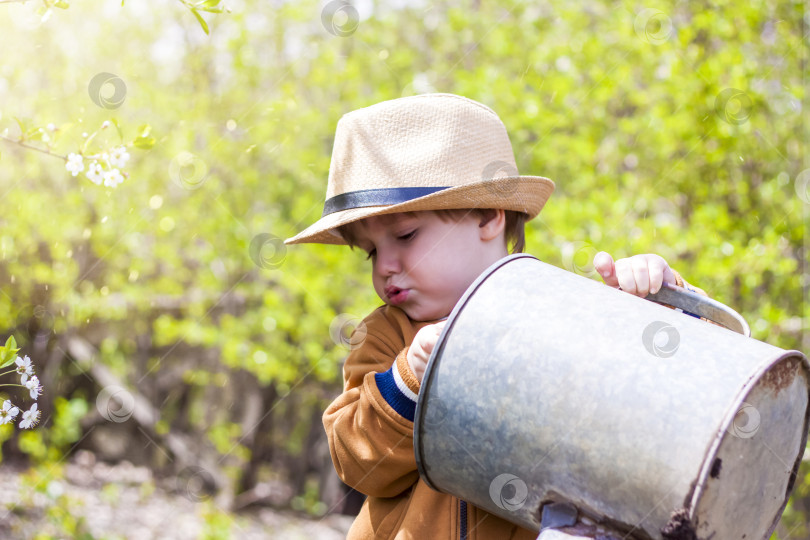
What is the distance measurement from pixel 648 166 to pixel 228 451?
3.67 metres

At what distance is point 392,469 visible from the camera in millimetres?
1275

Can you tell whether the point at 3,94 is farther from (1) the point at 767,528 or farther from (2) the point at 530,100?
(1) the point at 767,528

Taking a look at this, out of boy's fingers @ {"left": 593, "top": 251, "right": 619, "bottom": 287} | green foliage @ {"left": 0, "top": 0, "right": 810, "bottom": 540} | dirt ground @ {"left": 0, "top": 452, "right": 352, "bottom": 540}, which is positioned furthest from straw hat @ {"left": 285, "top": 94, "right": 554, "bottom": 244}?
dirt ground @ {"left": 0, "top": 452, "right": 352, "bottom": 540}

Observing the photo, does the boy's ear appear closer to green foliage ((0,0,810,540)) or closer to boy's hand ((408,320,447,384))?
boy's hand ((408,320,447,384))

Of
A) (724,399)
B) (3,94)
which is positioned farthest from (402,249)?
(3,94)

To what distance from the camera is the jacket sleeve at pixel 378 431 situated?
123cm

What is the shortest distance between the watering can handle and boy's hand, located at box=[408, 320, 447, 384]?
42 cm

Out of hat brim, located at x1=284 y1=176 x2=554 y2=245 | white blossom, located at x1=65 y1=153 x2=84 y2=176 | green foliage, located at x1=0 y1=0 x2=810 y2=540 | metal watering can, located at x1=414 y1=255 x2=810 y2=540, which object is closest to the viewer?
metal watering can, located at x1=414 y1=255 x2=810 y2=540

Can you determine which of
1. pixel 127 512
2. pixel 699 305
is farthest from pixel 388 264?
pixel 127 512

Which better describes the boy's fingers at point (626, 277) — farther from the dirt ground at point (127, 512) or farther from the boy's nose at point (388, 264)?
the dirt ground at point (127, 512)

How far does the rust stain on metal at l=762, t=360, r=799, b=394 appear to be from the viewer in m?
0.92

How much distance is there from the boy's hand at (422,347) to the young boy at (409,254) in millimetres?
14

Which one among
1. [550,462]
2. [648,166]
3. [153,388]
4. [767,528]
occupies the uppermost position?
[550,462]

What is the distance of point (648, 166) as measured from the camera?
3932 millimetres
